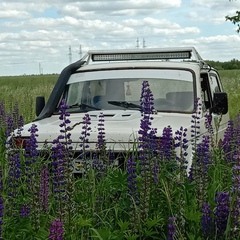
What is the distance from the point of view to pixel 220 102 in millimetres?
6344

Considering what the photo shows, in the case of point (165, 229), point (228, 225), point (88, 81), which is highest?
point (88, 81)

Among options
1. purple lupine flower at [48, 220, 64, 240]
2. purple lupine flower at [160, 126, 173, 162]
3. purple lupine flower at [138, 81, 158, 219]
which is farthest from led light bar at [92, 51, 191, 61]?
purple lupine flower at [48, 220, 64, 240]

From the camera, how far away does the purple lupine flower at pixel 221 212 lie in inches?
120

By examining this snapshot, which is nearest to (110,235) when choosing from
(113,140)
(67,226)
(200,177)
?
(67,226)

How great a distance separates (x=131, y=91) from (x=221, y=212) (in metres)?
3.71

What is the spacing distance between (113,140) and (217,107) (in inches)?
63.0

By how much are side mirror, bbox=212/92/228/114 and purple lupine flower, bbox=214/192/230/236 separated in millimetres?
3238

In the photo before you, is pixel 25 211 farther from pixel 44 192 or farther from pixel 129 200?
pixel 129 200

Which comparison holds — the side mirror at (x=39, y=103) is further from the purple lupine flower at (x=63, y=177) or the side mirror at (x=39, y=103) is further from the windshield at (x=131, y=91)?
the purple lupine flower at (x=63, y=177)

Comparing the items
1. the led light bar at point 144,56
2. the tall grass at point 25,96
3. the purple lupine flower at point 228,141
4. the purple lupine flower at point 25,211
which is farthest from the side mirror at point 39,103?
the purple lupine flower at point 25,211

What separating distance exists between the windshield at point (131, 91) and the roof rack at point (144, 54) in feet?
3.07

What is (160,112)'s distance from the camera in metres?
6.46

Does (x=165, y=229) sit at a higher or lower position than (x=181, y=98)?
lower

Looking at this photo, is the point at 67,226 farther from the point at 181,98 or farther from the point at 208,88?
the point at 208,88
